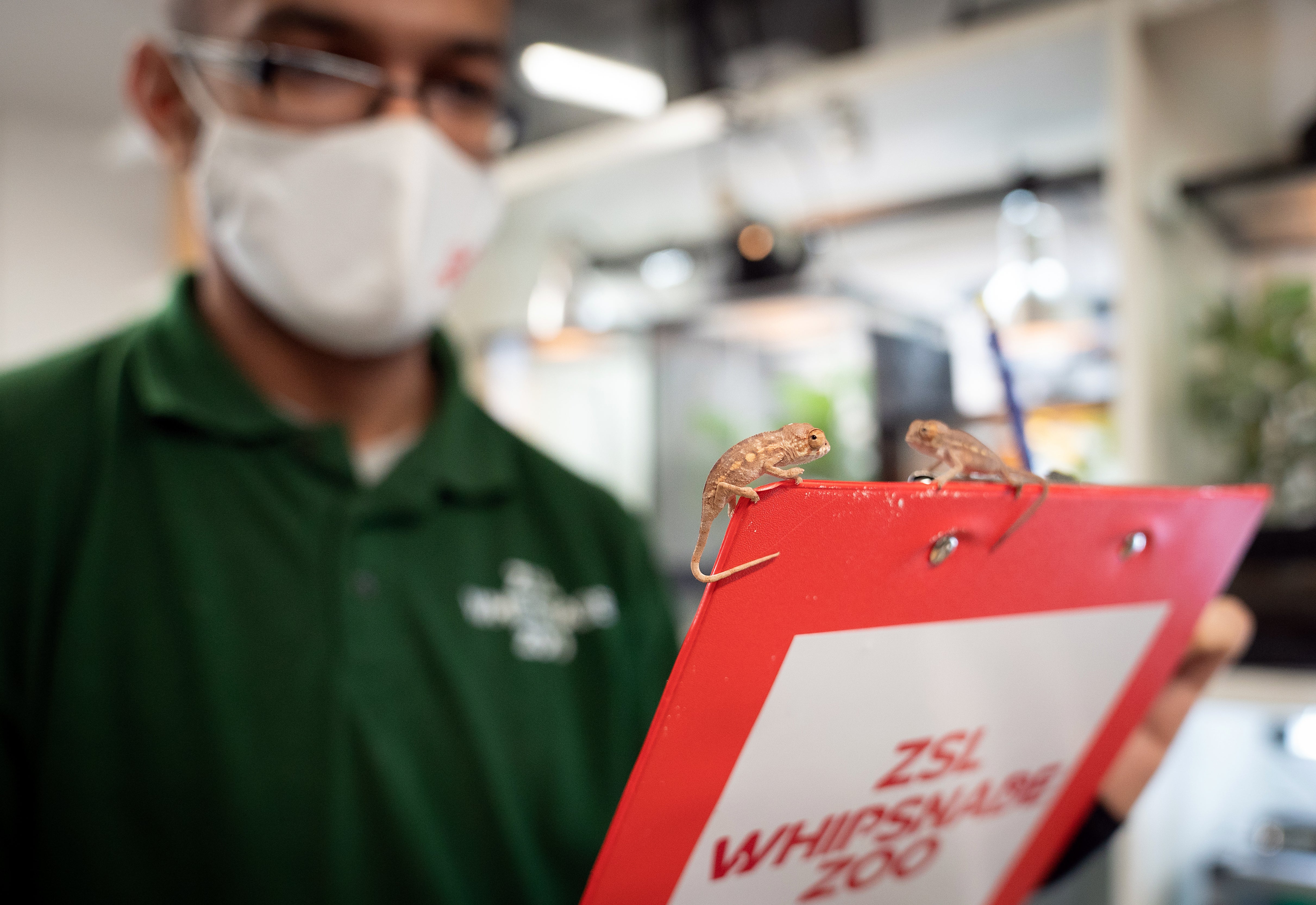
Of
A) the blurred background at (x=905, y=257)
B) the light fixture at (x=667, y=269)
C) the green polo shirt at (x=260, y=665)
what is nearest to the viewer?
the green polo shirt at (x=260, y=665)

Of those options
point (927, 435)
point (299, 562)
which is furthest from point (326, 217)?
point (927, 435)

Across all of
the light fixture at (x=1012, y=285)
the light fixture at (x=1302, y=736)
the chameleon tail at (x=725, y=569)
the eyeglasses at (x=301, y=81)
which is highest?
the eyeglasses at (x=301, y=81)

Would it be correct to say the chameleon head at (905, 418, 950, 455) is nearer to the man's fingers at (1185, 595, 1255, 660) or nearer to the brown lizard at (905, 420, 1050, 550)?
the brown lizard at (905, 420, 1050, 550)

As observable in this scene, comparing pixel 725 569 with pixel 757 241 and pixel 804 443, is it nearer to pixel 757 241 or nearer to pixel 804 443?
pixel 804 443

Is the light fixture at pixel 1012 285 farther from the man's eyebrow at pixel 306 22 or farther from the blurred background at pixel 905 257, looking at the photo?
the man's eyebrow at pixel 306 22

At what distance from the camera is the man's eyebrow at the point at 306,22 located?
100cm

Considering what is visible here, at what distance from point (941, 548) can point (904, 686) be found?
0.08 meters

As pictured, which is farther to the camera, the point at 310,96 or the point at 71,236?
the point at 71,236

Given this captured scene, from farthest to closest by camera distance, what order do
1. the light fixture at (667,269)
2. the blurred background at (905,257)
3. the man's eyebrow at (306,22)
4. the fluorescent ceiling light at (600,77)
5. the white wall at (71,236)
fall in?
the white wall at (71,236) < the light fixture at (667,269) < the fluorescent ceiling light at (600,77) < the blurred background at (905,257) < the man's eyebrow at (306,22)

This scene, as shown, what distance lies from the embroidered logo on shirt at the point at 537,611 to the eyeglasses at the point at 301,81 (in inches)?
24.5

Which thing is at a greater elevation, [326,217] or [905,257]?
[326,217]

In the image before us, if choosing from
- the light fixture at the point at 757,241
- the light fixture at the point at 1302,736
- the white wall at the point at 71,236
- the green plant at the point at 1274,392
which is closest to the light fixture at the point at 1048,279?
the green plant at the point at 1274,392

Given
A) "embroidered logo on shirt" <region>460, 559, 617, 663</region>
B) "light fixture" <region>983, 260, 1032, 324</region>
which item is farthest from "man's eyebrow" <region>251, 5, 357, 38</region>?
"light fixture" <region>983, 260, 1032, 324</region>

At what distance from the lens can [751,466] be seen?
12.4 inches
